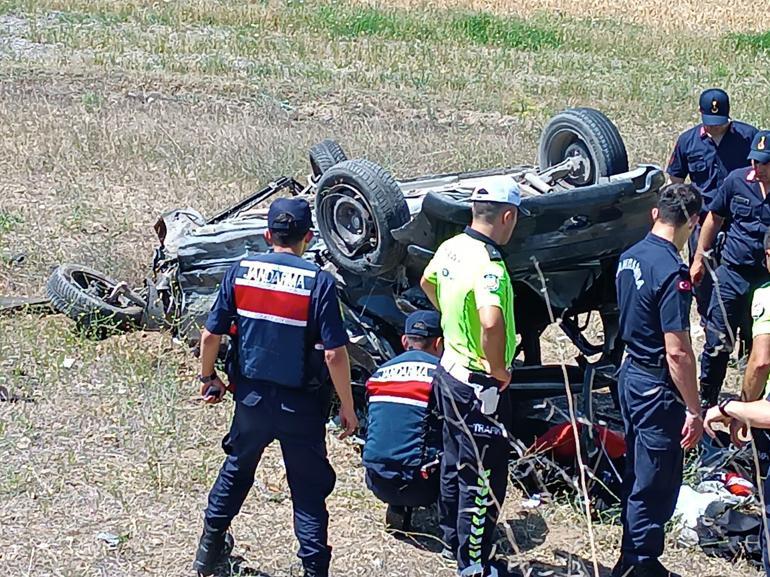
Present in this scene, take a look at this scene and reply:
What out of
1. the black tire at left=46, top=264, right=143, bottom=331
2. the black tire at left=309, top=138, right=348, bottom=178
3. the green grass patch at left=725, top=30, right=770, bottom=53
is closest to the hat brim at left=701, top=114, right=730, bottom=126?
the black tire at left=309, top=138, right=348, bottom=178

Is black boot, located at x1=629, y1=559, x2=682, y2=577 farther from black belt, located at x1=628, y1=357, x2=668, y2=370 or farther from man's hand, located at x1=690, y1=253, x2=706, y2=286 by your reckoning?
man's hand, located at x1=690, y1=253, x2=706, y2=286

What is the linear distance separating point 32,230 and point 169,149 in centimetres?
279

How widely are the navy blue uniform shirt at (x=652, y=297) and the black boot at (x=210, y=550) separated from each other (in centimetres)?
190

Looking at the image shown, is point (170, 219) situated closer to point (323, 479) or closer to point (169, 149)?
point (323, 479)

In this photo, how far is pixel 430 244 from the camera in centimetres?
568

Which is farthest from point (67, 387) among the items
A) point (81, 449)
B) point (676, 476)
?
point (676, 476)

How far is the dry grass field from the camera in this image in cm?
536

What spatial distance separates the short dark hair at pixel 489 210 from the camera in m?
4.60

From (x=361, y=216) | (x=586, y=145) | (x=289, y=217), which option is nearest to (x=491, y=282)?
(x=289, y=217)

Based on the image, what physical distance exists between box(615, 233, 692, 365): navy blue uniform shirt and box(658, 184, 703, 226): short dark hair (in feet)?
0.32

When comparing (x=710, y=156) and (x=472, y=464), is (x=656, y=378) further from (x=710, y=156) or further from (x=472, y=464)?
(x=710, y=156)

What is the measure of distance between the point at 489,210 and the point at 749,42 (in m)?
19.1

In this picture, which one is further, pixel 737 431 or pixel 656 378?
pixel 656 378

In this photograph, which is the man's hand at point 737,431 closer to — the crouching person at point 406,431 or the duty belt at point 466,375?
the duty belt at point 466,375
